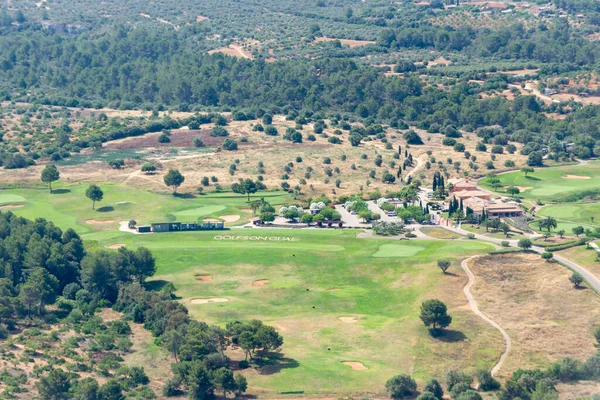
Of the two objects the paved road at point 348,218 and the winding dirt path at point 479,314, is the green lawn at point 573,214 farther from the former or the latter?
the paved road at point 348,218

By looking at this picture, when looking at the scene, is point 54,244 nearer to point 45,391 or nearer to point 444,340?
point 45,391

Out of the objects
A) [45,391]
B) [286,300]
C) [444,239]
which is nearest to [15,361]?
[45,391]

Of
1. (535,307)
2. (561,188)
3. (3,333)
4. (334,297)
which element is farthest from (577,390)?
(561,188)

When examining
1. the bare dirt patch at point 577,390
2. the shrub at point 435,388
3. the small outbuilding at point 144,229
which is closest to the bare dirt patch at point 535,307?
the bare dirt patch at point 577,390

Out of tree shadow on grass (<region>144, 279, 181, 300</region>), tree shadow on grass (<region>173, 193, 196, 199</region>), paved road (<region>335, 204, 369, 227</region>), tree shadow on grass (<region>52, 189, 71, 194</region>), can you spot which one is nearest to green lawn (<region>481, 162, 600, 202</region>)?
paved road (<region>335, 204, 369, 227</region>)

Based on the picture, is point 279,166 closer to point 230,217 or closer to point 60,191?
point 230,217
